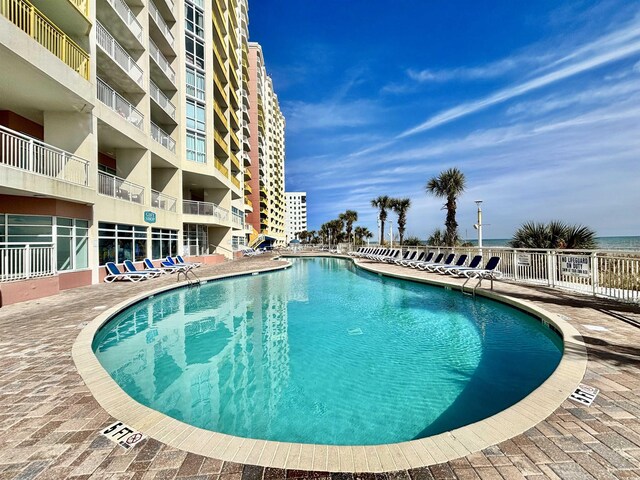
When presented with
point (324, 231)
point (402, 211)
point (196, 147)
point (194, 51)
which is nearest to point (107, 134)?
point (196, 147)

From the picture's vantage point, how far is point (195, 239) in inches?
979

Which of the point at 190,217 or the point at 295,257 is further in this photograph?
the point at 295,257

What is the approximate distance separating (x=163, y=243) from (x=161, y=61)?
1179cm

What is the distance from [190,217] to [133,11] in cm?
1247

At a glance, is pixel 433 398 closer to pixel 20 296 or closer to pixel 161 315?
pixel 161 315

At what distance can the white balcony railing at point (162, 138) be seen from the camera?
18609 mm

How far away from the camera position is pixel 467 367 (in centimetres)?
516

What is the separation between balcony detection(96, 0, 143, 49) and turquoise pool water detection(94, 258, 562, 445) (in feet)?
47.6

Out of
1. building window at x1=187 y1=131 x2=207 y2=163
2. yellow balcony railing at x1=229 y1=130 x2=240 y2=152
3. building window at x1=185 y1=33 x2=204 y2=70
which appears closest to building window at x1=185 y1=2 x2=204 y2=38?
building window at x1=185 y1=33 x2=204 y2=70

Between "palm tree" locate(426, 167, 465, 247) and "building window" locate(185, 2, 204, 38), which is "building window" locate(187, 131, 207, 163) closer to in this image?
"building window" locate(185, 2, 204, 38)

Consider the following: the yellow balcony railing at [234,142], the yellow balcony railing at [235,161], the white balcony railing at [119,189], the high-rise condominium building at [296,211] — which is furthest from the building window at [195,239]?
the high-rise condominium building at [296,211]

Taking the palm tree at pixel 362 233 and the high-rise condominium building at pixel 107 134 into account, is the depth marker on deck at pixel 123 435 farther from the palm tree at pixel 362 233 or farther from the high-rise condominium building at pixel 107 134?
the palm tree at pixel 362 233

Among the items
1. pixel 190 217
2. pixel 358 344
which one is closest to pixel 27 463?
pixel 358 344

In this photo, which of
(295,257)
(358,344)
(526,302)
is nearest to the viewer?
(358,344)
